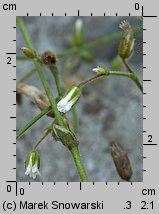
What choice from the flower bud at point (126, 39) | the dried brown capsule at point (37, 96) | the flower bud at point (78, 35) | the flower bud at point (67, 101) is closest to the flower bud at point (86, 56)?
the flower bud at point (78, 35)

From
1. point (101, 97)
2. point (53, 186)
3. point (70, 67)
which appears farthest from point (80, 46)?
point (53, 186)

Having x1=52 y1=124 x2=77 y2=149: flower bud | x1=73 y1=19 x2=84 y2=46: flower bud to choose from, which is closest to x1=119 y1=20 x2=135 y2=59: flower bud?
x1=52 y1=124 x2=77 y2=149: flower bud

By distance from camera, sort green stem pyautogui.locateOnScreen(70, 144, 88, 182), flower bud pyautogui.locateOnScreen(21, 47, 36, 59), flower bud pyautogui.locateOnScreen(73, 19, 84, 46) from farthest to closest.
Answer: flower bud pyautogui.locateOnScreen(73, 19, 84, 46), flower bud pyautogui.locateOnScreen(21, 47, 36, 59), green stem pyautogui.locateOnScreen(70, 144, 88, 182)

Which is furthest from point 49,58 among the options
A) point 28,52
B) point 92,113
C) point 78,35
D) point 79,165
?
point 92,113

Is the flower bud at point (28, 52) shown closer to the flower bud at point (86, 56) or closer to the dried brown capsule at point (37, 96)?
the dried brown capsule at point (37, 96)

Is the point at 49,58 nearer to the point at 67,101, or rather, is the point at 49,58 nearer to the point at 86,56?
the point at 67,101

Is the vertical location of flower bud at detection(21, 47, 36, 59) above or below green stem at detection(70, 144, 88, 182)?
above

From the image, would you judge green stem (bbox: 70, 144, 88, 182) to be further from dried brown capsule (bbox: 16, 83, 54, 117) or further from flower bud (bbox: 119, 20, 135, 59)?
flower bud (bbox: 119, 20, 135, 59)

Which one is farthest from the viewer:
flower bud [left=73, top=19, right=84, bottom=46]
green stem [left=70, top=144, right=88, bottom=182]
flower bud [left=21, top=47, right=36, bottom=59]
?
flower bud [left=73, top=19, right=84, bottom=46]
